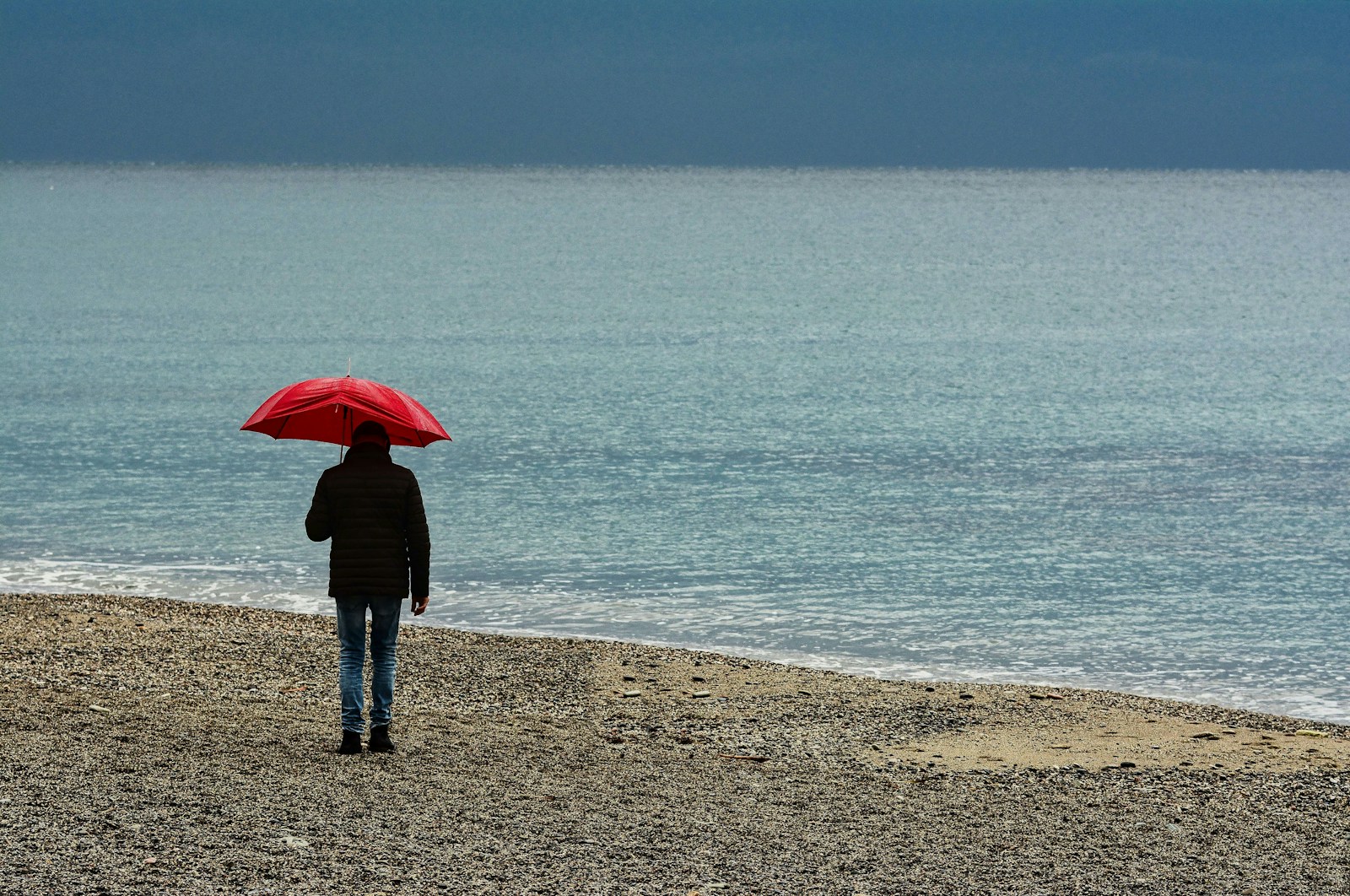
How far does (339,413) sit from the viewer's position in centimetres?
959

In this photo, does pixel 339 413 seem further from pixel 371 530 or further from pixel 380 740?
pixel 380 740

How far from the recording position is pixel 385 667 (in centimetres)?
973

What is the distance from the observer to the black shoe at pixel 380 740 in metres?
9.84

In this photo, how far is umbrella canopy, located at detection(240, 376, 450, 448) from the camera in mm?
9305

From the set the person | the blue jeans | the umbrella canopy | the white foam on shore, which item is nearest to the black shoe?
the blue jeans

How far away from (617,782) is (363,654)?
5.46 feet

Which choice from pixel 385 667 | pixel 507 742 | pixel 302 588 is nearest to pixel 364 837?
pixel 385 667

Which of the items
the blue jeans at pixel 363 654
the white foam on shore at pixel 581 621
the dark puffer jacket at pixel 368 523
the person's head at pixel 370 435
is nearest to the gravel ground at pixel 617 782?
the blue jeans at pixel 363 654

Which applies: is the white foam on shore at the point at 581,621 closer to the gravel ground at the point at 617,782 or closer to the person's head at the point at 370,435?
the gravel ground at the point at 617,782

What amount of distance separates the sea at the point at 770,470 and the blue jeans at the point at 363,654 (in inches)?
227

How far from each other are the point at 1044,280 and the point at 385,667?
77516 millimetres

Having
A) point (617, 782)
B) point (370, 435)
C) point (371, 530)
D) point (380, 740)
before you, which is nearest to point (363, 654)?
point (380, 740)

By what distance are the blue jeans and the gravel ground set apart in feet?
0.95

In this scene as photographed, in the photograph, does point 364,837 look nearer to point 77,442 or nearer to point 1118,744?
point 1118,744
